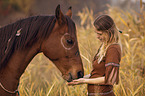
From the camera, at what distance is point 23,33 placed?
1.31 m

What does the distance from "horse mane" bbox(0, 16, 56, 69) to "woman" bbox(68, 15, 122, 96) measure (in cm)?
43

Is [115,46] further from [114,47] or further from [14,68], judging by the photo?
[14,68]

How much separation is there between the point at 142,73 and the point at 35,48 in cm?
240

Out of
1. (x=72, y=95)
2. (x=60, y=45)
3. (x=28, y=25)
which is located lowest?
(x=72, y=95)

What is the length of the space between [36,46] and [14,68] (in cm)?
26

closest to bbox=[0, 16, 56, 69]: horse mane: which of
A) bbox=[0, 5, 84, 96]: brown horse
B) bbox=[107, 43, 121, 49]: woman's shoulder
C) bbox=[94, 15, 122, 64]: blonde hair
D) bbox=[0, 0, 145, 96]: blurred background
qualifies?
bbox=[0, 5, 84, 96]: brown horse

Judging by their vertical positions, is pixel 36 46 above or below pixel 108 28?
below

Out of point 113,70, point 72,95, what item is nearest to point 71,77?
point 113,70

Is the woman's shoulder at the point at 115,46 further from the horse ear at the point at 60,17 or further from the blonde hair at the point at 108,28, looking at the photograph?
the horse ear at the point at 60,17

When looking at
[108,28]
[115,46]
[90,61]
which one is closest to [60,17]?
[108,28]

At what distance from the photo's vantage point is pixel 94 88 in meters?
1.36

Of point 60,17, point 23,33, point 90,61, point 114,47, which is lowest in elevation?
point 90,61

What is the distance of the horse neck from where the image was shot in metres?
1.33

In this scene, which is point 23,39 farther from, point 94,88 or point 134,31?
point 134,31
